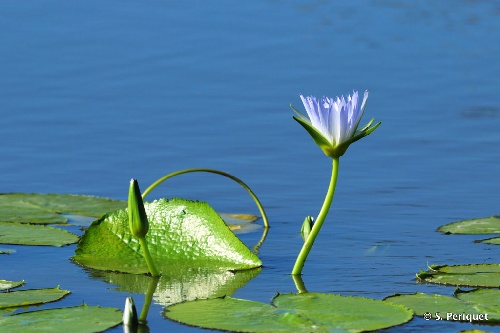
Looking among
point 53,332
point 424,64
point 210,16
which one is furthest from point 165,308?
point 210,16

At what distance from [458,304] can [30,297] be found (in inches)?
54.2

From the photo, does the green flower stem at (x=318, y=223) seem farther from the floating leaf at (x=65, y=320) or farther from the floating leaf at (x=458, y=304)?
the floating leaf at (x=65, y=320)

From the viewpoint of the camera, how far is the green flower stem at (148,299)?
3.34 metres

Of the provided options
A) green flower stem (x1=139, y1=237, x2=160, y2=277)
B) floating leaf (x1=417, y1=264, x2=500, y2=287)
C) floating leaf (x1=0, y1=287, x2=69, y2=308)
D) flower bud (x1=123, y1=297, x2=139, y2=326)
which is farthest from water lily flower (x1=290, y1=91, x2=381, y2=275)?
floating leaf (x1=0, y1=287, x2=69, y2=308)

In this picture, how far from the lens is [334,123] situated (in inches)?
140

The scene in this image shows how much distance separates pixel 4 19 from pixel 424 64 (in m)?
3.69

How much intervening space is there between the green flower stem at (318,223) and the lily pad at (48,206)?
124cm

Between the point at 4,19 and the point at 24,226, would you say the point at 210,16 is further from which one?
the point at 24,226

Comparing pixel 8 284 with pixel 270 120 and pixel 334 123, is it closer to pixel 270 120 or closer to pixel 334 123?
pixel 334 123

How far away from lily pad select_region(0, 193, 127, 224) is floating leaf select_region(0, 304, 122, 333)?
58.9 inches

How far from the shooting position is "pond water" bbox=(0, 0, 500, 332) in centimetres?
424

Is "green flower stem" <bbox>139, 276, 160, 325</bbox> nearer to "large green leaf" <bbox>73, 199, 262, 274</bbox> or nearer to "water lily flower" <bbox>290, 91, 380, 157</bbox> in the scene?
"large green leaf" <bbox>73, 199, 262, 274</bbox>


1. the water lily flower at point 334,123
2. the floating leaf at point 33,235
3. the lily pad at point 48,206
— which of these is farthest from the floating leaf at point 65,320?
the lily pad at point 48,206

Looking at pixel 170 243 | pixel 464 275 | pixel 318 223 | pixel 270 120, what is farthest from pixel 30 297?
pixel 270 120
